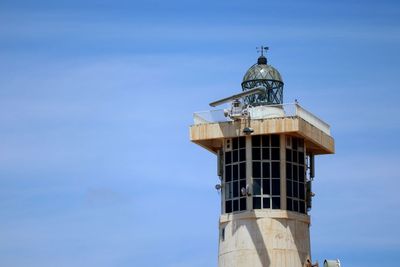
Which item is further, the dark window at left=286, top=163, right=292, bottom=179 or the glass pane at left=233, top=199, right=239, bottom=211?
the dark window at left=286, top=163, right=292, bottom=179

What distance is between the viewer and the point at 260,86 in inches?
5423

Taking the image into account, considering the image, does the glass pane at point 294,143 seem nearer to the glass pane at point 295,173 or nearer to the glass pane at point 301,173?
the glass pane at point 295,173

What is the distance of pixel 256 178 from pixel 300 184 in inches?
147

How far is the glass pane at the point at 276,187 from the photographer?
134625 millimetres

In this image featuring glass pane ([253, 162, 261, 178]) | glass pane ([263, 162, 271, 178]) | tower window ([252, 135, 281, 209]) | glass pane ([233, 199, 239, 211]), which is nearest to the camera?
tower window ([252, 135, 281, 209])

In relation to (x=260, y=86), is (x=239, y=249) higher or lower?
lower

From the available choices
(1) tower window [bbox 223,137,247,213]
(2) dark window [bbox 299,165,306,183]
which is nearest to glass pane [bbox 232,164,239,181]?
(1) tower window [bbox 223,137,247,213]

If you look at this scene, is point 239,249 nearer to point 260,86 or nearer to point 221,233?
point 221,233

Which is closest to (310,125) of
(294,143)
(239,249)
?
(294,143)

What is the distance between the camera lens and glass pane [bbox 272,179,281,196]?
13462cm

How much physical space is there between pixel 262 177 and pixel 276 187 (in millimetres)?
1215

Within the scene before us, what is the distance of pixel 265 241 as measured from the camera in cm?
13350

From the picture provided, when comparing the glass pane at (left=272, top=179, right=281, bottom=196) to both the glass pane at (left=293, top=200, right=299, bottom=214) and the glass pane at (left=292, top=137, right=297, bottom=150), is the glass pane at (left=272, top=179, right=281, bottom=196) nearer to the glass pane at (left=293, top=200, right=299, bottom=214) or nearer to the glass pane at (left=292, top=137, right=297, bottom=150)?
the glass pane at (left=293, top=200, right=299, bottom=214)

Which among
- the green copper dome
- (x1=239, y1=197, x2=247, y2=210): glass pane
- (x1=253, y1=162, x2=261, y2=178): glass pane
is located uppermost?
the green copper dome
